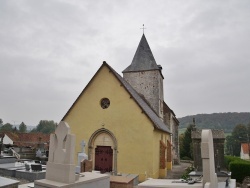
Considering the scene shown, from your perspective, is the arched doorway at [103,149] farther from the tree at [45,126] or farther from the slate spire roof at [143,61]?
the tree at [45,126]

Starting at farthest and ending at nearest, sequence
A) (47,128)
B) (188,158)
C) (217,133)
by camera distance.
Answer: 1. (47,128)
2. (188,158)
3. (217,133)

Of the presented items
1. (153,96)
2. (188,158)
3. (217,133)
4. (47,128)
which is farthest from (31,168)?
(47,128)

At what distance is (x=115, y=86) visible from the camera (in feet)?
53.6

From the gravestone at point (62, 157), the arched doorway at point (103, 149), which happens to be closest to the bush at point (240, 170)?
the arched doorway at point (103, 149)

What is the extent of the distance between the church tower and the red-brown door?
35.1 ft

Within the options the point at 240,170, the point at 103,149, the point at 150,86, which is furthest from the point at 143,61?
the point at 240,170

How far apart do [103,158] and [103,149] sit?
2.15ft

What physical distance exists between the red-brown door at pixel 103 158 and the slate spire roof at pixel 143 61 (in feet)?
42.1

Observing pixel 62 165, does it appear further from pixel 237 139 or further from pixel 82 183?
pixel 237 139

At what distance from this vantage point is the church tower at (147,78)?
2606 cm

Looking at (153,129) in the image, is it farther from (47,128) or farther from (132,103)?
(47,128)

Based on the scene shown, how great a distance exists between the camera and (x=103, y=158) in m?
16.2

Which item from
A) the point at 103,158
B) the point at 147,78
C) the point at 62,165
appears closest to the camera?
the point at 62,165

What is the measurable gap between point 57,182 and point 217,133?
923 centimetres
